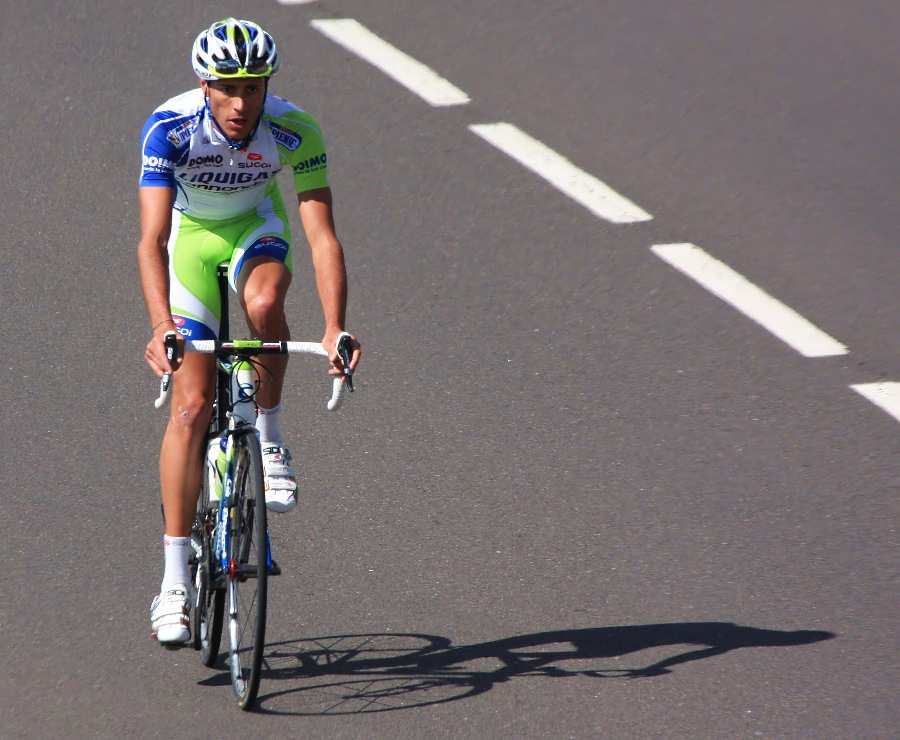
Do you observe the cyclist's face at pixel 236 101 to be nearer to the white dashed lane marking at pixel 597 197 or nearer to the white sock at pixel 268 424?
the white sock at pixel 268 424

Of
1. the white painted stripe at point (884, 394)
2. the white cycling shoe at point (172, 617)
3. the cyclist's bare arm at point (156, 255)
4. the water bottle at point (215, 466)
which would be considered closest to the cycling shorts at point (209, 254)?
the cyclist's bare arm at point (156, 255)

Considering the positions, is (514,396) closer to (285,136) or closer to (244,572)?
(285,136)

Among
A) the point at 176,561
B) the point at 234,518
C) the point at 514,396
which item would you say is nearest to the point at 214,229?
the point at 234,518

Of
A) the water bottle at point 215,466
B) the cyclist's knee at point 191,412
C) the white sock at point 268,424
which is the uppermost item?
the white sock at point 268,424

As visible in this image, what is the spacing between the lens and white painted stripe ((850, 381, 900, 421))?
27.8 ft

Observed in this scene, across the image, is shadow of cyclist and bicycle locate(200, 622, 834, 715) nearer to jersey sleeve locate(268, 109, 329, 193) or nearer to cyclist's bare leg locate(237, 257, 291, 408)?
cyclist's bare leg locate(237, 257, 291, 408)

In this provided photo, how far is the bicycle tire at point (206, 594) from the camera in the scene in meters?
6.23

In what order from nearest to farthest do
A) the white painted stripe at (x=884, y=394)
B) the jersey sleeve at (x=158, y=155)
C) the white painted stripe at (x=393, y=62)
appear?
1. the jersey sleeve at (x=158, y=155)
2. the white painted stripe at (x=884, y=394)
3. the white painted stripe at (x=393, y=62)

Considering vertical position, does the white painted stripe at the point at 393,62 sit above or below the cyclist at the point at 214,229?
above

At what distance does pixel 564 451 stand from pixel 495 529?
814mm

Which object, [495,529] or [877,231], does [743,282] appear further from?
[495,529]

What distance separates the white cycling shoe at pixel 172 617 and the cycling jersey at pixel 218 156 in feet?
5.04

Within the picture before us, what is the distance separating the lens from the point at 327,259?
20.2ft

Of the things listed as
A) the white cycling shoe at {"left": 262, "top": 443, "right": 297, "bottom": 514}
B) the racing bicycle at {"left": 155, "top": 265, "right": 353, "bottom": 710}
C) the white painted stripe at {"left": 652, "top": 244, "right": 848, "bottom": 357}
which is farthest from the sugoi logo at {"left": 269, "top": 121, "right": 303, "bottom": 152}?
the white painted stripe at {"left": 652, "top": 244, "right": 848, "bottom": 357}
